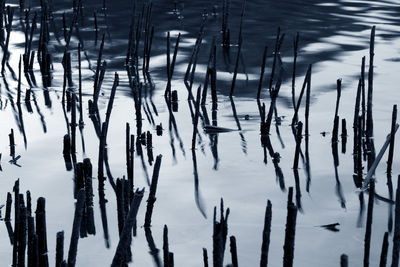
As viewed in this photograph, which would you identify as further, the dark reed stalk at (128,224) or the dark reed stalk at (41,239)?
the dark reed stalk at (41,239)

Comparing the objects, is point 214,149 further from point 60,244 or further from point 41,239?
point 60,244

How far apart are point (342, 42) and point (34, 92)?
3452mm

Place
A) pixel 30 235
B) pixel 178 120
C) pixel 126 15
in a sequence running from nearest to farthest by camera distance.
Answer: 1. pixel 30 235
2. pixel 178 120
3. pixel 126 15

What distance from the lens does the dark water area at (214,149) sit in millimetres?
4363

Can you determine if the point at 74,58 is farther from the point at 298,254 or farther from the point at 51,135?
the point at 298,254

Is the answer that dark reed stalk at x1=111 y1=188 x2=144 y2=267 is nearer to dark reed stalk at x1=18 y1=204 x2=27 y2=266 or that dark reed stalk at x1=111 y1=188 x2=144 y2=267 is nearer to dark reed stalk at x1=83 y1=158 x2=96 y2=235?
dark reed stalk at x1=18 y1=204 x2=27 y2=266

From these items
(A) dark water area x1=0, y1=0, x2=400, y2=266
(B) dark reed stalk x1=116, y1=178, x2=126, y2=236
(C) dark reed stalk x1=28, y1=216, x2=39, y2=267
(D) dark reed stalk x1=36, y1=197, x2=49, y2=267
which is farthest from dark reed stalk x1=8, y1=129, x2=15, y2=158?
(C) dark reed stalk x1=28, y1=216, x2=39, y2=267

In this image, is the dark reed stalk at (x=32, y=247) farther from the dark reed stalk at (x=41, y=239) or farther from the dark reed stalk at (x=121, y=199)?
the dark reed stalk at (x=121, y=199)

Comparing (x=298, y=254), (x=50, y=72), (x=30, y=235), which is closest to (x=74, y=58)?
(x=50, y=72)

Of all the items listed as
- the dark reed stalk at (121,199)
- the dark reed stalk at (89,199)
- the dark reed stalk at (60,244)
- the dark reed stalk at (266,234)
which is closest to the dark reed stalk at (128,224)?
the dark reed stalk at (60,244)

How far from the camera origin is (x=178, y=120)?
6.54 metres

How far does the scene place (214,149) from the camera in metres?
5.86

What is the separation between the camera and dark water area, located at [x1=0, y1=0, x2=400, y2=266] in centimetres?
436

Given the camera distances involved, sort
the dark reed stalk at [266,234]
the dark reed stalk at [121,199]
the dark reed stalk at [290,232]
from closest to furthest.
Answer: the dark reed stalk at [290,232] < the dark reed stalk at [266,234] < the dark reed stalk at [121,199]
